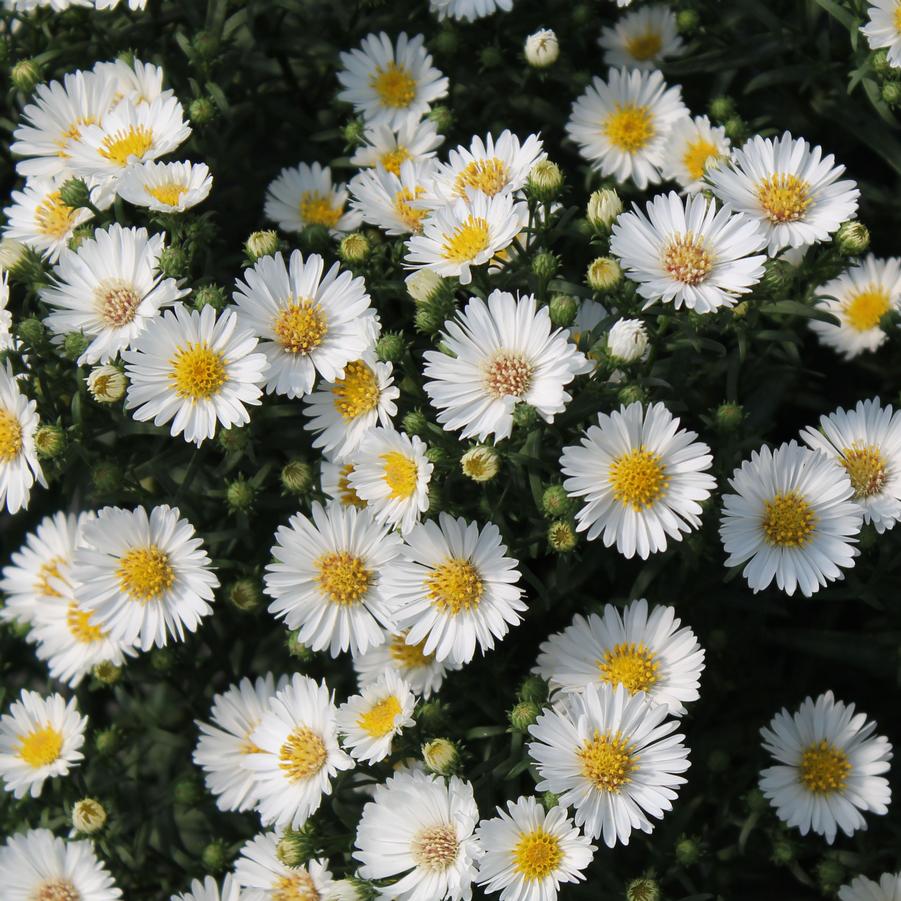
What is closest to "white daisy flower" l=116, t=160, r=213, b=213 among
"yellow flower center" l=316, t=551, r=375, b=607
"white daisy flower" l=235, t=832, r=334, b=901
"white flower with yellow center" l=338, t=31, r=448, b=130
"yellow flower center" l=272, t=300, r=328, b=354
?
"yellow flower center" l=272, t=300, r=328, b=354

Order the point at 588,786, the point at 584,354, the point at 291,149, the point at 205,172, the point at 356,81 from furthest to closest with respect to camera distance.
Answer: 1. the point at 291,149
2. the point at 356,81
3. the point at 205,172
4. the point at 584,354
5. the point at 588,786

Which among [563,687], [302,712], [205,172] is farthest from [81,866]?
[205,172]

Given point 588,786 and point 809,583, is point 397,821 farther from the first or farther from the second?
point 809,583

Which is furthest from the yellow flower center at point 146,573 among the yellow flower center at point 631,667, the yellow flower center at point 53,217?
the yellow flower center at point 631,667

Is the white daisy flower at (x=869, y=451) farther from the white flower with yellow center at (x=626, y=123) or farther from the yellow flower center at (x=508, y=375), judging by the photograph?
the white flower with yellow center at (x=626, y=123)

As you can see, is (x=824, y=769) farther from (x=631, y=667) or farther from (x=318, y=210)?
(x=318, y=210)

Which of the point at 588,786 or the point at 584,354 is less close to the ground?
the point at 584,354

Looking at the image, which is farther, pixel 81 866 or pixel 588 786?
pixel 81 866
